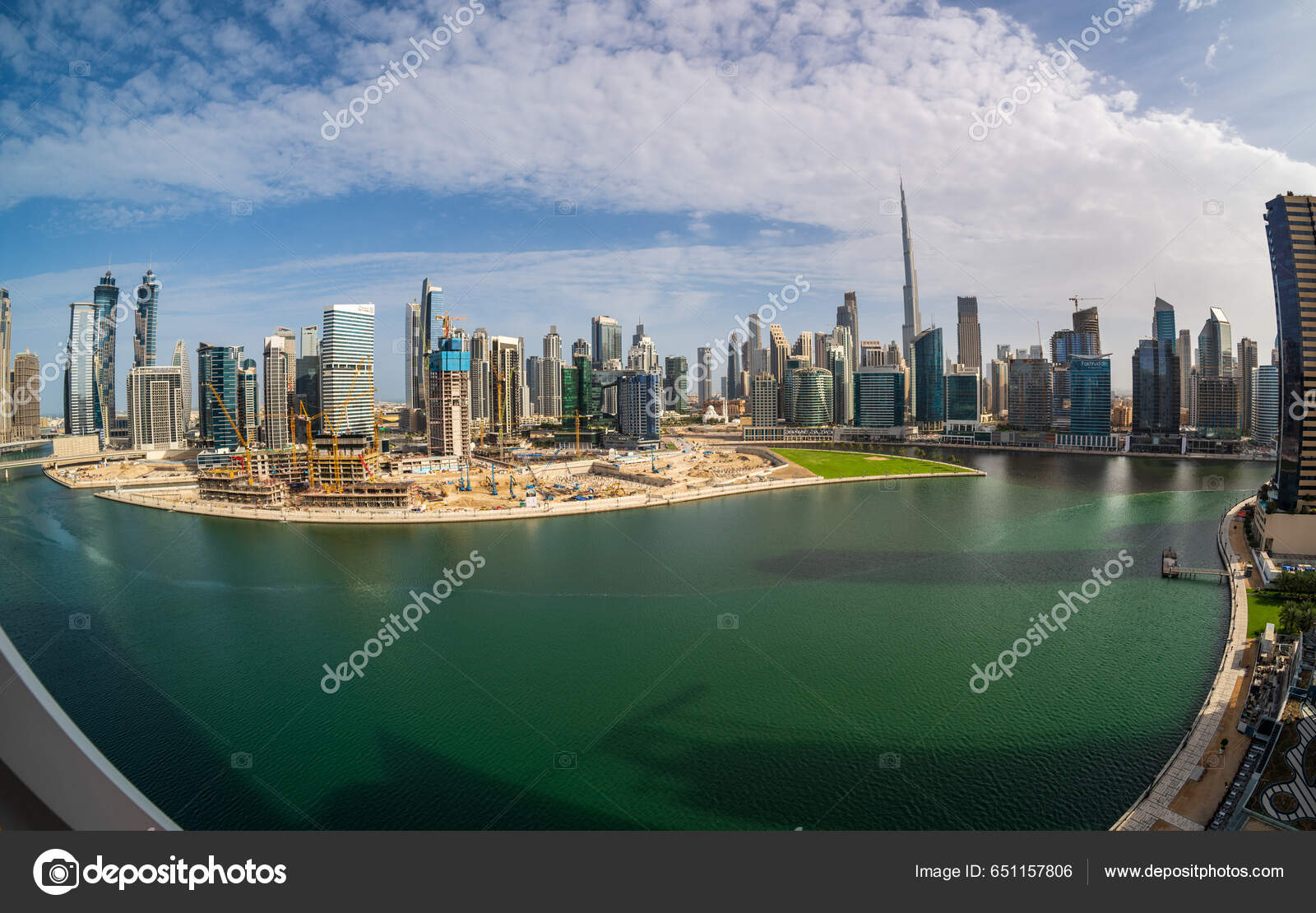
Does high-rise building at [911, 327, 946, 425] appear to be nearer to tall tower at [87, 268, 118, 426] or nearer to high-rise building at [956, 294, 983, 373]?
high-rise building at [956, 294, 983, 373]

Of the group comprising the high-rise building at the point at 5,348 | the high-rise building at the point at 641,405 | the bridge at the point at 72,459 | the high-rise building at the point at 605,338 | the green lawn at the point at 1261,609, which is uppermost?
the high-rise building at the point at 605,338

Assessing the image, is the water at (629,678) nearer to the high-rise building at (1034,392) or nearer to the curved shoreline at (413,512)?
the curved shoreline at (413,512)

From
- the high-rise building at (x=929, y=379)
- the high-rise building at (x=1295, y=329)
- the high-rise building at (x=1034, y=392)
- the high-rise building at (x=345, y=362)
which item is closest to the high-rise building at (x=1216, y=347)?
the high-rise building at (x=1034, y=392)

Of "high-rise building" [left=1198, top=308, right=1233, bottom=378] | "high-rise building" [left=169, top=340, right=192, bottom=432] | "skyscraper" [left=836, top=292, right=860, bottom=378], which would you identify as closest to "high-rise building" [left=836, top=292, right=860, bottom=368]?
"skyscraper" [left=836, top=292, right=860, bottom=378]

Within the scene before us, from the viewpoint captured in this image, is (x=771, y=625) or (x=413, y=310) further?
(x=413, y=310)

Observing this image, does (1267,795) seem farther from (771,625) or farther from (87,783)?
(87,783)
